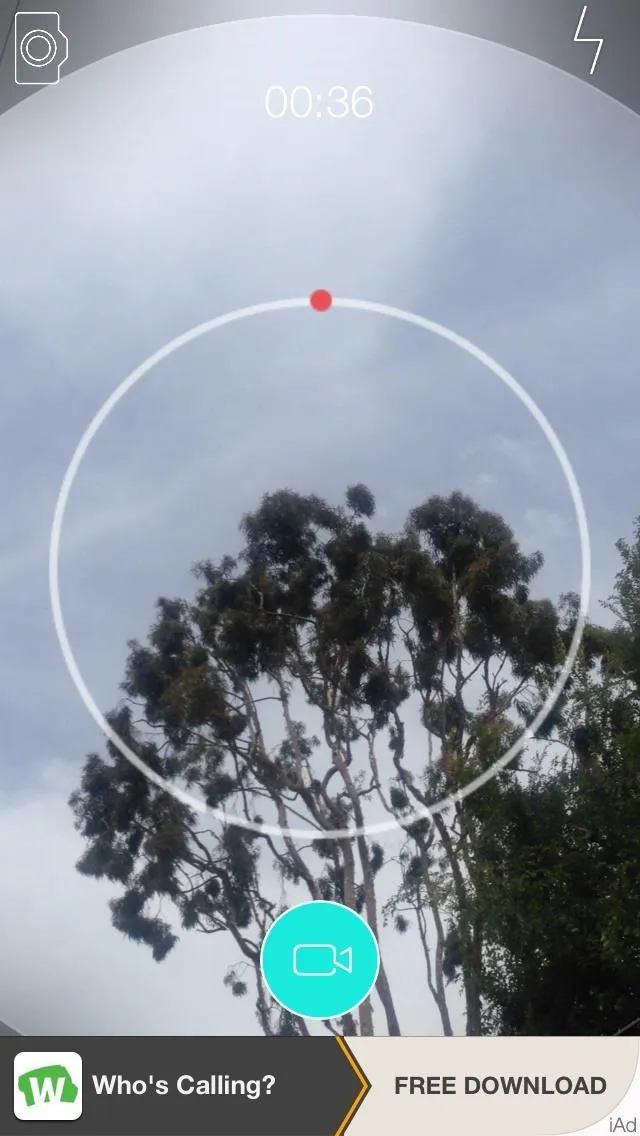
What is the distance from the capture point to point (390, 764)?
1.35 meters

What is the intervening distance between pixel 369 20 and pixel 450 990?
1261 mm

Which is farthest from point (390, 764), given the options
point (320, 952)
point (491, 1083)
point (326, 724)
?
point (491, 1083)

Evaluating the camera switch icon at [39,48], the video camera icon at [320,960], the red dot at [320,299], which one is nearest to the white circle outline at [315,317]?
the red dot at [320,299]

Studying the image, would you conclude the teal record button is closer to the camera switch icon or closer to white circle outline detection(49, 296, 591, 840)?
white circle outline detection(49, 296, 591, 840)

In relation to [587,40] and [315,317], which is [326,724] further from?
[587,40]

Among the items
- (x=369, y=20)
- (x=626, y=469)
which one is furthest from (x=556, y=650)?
(x=369, y=20)

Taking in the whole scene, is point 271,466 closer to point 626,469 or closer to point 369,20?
point 626,469

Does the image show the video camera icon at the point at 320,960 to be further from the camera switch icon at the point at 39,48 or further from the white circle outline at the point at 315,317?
the camera switch icon at the point at 39,48

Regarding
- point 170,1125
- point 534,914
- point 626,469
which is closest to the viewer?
point 170,1125

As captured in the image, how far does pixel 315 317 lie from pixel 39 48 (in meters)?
0.53

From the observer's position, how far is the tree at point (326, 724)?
51.9 inches

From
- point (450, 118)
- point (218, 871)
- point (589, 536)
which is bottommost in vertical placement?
point (218, 871)

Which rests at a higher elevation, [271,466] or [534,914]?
[271,466]

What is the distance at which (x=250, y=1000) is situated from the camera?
1283mm
